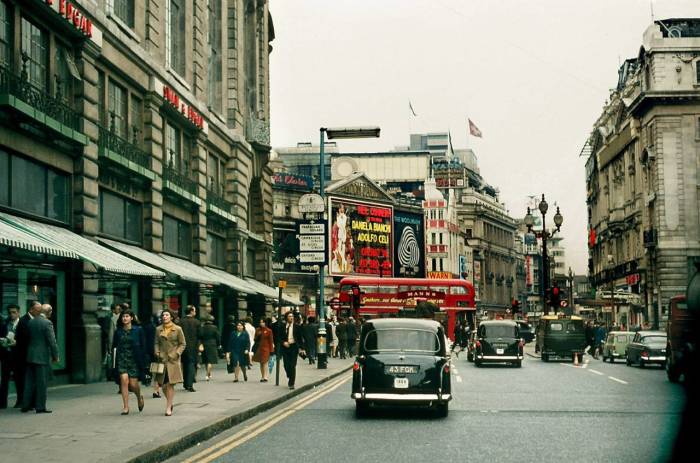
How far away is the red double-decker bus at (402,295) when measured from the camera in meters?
58.0

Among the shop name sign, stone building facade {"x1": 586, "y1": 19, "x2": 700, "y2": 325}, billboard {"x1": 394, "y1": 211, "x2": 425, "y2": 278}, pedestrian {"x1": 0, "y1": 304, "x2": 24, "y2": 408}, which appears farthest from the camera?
billboard {"x1": 394, "y1": 211, "x2": 425, "y2": 278}

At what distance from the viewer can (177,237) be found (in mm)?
34125

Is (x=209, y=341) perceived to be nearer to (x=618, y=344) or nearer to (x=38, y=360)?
(x=38, y=360)

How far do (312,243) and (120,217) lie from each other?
5.75 m

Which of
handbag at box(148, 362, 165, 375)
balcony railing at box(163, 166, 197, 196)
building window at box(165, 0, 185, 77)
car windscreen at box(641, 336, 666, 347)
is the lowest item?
car windscreen at box(641, 336, 666, 347)

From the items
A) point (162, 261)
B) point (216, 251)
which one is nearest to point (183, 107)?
point (162, 261)

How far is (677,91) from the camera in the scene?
2795 inches

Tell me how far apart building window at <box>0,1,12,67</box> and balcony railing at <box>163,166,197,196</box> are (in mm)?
11512

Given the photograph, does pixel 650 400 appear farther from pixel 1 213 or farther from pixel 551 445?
pixel 1 213

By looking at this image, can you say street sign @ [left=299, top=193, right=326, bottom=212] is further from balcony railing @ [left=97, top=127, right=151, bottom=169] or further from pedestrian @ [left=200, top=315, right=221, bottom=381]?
pedestrian @ [left=200, top=315, right=221, bottom=381]

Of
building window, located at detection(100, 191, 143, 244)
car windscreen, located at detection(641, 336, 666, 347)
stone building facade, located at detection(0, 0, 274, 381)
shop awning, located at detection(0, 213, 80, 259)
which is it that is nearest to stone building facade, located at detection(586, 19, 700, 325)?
car windscreen, located at detection(641, 336, 666, 347)

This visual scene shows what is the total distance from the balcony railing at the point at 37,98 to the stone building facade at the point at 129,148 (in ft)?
0.13

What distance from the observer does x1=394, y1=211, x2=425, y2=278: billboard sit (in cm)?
11538

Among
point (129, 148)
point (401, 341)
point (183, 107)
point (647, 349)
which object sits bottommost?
point (647, 349)
